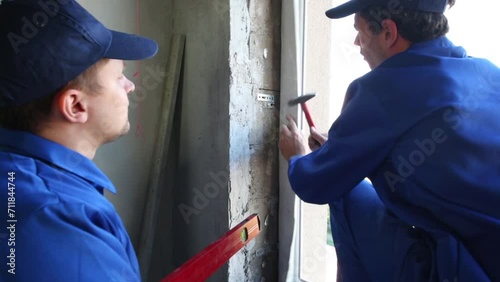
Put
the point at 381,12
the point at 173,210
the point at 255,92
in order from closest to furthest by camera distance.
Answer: the point at 381,12 → the point at 255,92 → the point at 173,210

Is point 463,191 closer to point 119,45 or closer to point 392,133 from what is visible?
point 392,133

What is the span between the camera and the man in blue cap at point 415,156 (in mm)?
822

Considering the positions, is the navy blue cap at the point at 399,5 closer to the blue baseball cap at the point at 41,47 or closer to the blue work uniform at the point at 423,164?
the blue work uniform at the point at 423,164

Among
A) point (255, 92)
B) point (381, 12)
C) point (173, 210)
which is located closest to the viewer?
point (381, 12)

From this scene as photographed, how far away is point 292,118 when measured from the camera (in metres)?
1.32

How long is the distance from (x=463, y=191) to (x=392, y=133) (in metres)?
0.21

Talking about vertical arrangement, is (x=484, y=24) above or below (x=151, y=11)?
below

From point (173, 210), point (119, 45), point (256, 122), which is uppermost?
point (119, 45)

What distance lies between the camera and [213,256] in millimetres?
934

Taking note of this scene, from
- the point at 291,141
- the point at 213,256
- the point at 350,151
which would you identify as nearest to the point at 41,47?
the point at 213,256

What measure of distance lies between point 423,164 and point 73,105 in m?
0.84

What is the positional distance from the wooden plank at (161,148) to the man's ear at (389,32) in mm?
752

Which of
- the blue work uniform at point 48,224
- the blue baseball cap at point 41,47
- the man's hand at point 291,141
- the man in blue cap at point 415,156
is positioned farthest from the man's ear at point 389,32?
the blue work uniform at point 48,224

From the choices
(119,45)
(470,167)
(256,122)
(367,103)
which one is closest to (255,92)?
(256,122)
